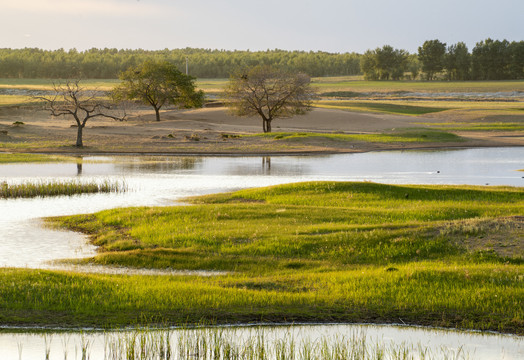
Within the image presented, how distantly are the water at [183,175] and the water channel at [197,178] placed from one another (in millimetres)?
33

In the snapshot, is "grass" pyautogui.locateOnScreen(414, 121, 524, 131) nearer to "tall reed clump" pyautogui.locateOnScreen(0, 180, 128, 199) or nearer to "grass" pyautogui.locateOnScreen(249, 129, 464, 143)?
"grass" pyautogui.locateOnScreen(249, 129, 464, 143)

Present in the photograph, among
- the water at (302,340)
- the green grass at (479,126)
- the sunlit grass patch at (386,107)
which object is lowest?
the green grass at (479,126)

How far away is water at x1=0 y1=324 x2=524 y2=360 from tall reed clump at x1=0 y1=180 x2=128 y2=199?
25.3 metres

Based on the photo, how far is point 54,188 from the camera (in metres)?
40.3

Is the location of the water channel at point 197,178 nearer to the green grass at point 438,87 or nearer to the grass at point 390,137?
the grass at point 390,137

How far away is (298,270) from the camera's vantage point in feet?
68.9

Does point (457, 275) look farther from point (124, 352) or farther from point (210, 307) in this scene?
point (124, 352)

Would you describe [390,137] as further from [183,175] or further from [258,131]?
[183,175]

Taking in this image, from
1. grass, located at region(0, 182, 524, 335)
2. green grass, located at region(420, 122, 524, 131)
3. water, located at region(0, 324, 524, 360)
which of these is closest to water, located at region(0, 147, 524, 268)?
grass, located at region(0, 182, 524, 335)

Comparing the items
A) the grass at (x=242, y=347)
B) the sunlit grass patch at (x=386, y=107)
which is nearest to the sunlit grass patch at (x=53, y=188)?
the grass at (x=242, y=347)

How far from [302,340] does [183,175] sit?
3670 cm

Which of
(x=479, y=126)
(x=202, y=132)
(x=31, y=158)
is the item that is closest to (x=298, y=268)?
(x=31, y=158)

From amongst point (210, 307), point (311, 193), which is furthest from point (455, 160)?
point (210, 307)

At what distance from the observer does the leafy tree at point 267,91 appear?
89.1 metres
